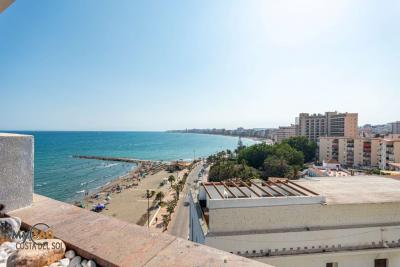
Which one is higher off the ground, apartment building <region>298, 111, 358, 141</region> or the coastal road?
apartment building <region>298, 111, 358, 141</region>

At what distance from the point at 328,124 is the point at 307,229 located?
6218 centimetres

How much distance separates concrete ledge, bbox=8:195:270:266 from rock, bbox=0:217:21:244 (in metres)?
0.07

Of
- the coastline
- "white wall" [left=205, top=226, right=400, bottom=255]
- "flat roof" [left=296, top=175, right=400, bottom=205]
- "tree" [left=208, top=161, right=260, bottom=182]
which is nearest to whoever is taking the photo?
"white wall" [left=205, top=226, right=400, bottom=255]

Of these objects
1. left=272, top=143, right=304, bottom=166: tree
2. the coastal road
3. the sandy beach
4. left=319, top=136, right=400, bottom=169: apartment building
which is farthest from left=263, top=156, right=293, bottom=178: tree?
left=319, top=136, right=400, bottom=169: apartment building

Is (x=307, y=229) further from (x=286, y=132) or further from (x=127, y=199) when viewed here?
(x=286, y=132)

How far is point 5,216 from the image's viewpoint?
2.26 meters

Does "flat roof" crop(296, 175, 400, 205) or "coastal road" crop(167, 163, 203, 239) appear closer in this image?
"flat roof" crop(296, 175, 400, 205)

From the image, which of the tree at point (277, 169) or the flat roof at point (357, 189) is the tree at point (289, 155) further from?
the flat roof at point (357, 189)

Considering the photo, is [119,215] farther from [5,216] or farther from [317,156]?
[317,156]

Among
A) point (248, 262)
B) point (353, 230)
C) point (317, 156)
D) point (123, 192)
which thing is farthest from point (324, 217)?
point (317, 156)

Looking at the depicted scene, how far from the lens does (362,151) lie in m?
43.4

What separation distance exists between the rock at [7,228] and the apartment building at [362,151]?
43446 mm

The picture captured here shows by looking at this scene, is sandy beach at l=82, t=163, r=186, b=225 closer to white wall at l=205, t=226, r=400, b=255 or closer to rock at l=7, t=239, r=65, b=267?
white wall at l=205, t=226, r=400, b=255

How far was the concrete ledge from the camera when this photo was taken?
4.94ft
